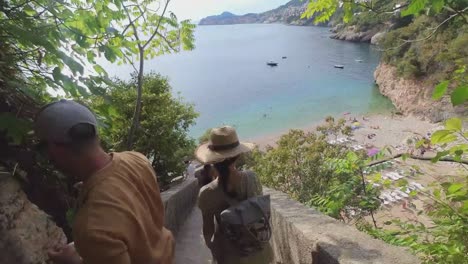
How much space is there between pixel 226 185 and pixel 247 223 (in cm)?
28

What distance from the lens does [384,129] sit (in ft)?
94.6

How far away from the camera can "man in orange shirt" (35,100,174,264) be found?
127 cm

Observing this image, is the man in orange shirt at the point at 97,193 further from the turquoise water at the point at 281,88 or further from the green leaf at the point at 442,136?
the turquoise water at the point at 281,88

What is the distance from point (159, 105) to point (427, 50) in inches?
987

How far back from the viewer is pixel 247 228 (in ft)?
7.64

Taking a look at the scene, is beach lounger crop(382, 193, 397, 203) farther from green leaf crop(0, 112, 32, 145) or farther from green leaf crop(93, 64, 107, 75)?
green leaf crop(0, 112, 32, 145)

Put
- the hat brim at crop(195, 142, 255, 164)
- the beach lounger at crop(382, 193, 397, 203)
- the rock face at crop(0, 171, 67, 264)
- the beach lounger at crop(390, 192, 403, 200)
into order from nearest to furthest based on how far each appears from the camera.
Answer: the rock face at crop(0, 171, 67, 264), the hat brim at crop(195, 142, 255, 164), the beach lounger at crop(382, 193, 397, 203), the beach lounger at crop(390, 192, 403, 200)

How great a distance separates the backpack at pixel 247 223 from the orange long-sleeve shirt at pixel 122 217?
66cm

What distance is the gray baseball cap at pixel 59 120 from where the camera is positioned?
1.34 metres

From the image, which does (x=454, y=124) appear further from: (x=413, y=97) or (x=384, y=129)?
(x=413, y=97)

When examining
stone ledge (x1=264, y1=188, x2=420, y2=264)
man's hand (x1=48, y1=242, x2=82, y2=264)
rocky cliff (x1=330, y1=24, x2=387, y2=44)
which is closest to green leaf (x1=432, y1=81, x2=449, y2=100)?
stone ledge (x1=264, y1=188, x2=420, y2=264)

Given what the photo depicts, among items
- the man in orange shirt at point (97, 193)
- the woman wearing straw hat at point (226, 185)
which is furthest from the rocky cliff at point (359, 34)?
the man in orange shirt at point (97, 193)

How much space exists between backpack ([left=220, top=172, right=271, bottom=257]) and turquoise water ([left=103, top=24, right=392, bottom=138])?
1802 cm

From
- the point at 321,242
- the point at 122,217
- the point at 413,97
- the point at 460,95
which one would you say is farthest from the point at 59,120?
the point at 413,97
